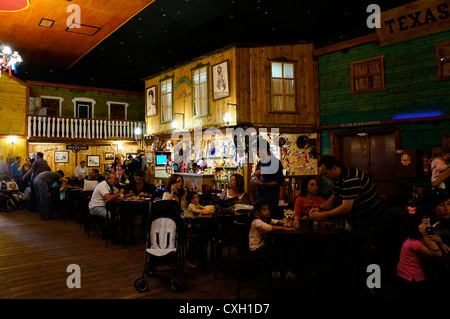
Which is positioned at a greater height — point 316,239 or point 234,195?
point 234,195

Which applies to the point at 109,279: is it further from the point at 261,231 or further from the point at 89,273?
the point at 261,231

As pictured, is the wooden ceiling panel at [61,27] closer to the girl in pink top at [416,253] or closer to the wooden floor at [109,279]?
the wooden floor at [109,279]

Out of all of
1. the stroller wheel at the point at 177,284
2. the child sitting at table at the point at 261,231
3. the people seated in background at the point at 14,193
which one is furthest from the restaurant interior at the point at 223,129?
the people seated in background at the point at 14,193

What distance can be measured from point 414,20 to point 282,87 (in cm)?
456

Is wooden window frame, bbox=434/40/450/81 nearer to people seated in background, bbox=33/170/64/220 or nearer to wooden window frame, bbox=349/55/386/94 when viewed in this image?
wooden window frame, bbox=349/55/386/94

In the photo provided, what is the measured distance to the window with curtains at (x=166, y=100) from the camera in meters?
16.0

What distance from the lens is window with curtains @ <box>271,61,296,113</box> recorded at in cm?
1253

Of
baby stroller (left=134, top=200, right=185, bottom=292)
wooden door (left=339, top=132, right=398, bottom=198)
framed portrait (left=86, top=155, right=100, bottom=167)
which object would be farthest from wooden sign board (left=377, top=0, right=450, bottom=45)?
framed portrait (left=86, top=155, right=100, bottom=167)

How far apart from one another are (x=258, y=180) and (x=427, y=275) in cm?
308

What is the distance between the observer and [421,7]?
9383 millimetres

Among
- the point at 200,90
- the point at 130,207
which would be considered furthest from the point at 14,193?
the point at 200,90

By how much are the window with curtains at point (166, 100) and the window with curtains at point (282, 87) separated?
17.9 feet

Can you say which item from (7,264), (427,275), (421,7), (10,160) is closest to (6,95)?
(10,160)

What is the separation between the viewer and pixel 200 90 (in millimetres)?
14109
